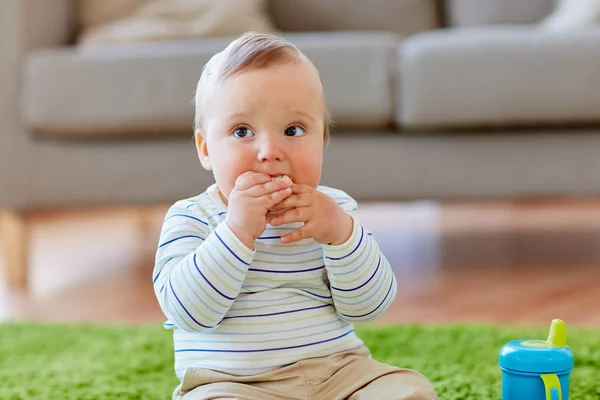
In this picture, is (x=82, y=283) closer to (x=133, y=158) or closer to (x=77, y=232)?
(x=133, y=158)

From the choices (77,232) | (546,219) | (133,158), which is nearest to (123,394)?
(133,158)

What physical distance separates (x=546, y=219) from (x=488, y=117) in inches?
49.3

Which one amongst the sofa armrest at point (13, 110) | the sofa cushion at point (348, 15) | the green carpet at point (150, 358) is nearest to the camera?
the green carpet at point (150, 358)

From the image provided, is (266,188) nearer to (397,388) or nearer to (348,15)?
(397,388)

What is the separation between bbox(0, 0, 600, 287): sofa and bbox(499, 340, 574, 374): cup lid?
2.82 ft

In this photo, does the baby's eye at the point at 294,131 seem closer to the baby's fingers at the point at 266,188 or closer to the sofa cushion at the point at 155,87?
the baby's fingers at the point at 266,188

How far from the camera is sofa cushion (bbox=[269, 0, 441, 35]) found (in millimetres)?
2180

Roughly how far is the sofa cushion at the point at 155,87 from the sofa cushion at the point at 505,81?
0.24 ft

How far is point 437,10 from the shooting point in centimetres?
229

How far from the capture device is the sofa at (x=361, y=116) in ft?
5.29

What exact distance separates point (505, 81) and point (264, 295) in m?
0.92

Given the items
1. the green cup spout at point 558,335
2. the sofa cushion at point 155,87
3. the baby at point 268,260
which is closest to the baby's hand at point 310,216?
the baby at point 268,260

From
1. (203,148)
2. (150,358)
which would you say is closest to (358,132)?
(150,358)

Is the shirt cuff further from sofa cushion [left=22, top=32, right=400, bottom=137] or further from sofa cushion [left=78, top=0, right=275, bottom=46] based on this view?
sofa cushion [left=78, top=0, right=275, bottom=46]
